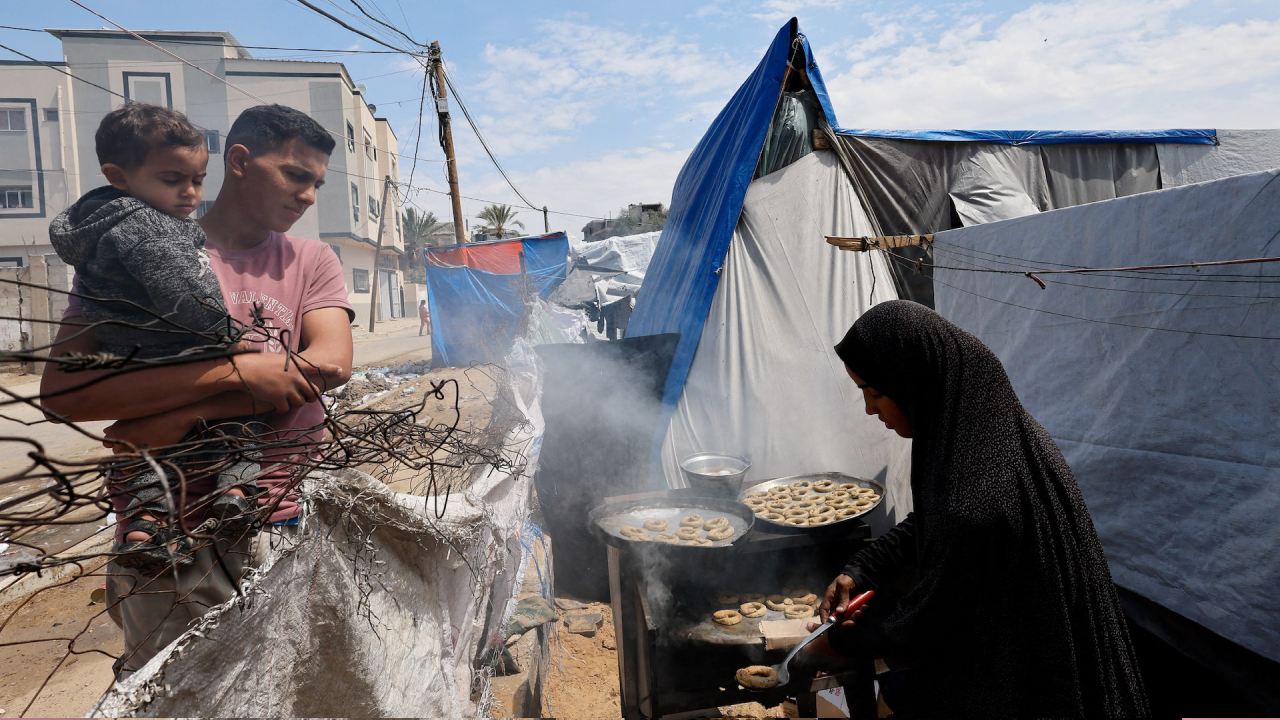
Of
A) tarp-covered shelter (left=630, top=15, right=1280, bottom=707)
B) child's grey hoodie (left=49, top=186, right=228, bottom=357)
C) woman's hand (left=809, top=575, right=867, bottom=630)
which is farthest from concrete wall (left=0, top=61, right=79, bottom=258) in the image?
woman's hand (left=809, top=575, right=867, bottom=630)

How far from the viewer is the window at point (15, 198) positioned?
21.6 meters

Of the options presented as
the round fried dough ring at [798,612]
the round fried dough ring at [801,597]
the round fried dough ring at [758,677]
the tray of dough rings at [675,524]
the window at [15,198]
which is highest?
the window at [15,198]

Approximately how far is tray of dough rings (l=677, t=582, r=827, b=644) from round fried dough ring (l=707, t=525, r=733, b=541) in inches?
17.4

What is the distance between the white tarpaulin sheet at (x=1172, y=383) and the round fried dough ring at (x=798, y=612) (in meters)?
1.96

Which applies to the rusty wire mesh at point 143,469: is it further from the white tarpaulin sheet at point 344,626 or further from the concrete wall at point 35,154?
the concrete wall at point 35,154

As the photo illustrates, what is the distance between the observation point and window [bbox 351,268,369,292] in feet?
94.0

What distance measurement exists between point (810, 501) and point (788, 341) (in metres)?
1.91

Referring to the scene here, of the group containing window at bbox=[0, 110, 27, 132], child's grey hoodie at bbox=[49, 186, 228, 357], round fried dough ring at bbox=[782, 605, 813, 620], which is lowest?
round fried dough ring at bbox=[782, 605, 813, 620]

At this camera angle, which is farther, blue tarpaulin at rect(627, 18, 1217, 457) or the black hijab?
blue tarpaulin at rect(627, 18, 1217, 457)

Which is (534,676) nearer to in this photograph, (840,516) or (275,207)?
(840,516)

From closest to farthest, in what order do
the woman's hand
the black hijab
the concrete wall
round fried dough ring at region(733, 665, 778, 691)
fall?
the black hijab
the woman's hand
round fried dough ring at region(733, 665, 778, 691)
the concrete wall

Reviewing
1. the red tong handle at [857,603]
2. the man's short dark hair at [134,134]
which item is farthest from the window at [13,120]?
the red tong handle at [857,603]

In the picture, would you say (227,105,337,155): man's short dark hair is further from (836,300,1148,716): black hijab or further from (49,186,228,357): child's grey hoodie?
(836,300,1148,716): black hijab

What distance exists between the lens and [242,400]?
59.6 inches
